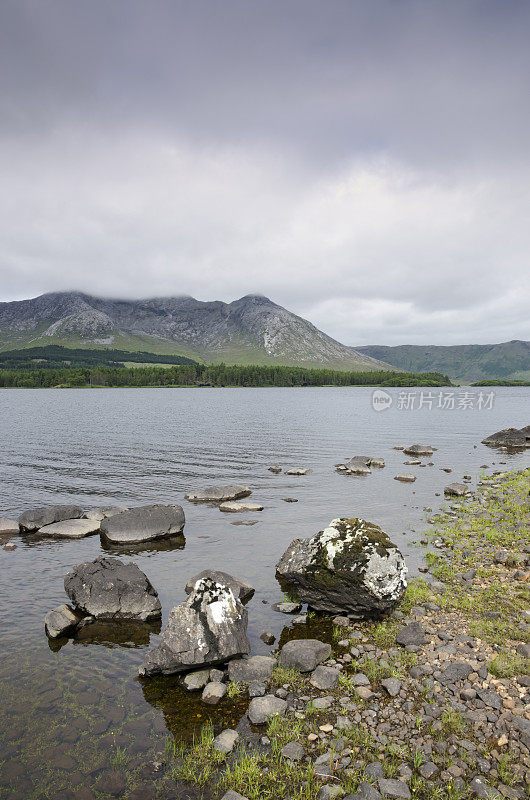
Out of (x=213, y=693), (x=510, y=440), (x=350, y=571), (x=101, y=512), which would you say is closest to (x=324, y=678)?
(x=213, y=693)

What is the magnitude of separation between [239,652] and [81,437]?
58010mm

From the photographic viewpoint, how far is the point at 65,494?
32.6 m

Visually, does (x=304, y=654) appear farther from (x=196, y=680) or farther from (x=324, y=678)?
(x=196, y=680)

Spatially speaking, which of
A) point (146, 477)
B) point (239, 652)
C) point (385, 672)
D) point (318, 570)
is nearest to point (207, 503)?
point (146, 477)

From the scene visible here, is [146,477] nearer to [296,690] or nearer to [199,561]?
Result: [199,561]

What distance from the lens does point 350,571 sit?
14664mm

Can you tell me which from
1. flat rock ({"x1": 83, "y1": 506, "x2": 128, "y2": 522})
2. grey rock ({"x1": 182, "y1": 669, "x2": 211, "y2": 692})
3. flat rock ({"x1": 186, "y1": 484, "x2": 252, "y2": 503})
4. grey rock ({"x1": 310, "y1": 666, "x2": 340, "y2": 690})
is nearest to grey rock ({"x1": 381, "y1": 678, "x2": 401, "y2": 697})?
grey rock ({"x1": 310, "y1": 666, "x2": 340, "y2": 690})

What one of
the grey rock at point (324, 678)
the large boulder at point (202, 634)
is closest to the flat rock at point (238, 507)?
the large boulder at point (202, 634)

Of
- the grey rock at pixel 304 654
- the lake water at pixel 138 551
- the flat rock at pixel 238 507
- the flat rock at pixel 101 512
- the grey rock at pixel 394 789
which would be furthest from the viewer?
the flat rock at pixel 238 507

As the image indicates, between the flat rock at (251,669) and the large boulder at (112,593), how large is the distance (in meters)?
4.60

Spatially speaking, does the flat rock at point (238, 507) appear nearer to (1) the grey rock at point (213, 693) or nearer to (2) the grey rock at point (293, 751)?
(1) the grey rock at point (213, 693)

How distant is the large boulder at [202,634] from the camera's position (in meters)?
12.0

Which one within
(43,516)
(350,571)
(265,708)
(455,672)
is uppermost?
(350,571)

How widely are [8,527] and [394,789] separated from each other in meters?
23.6
